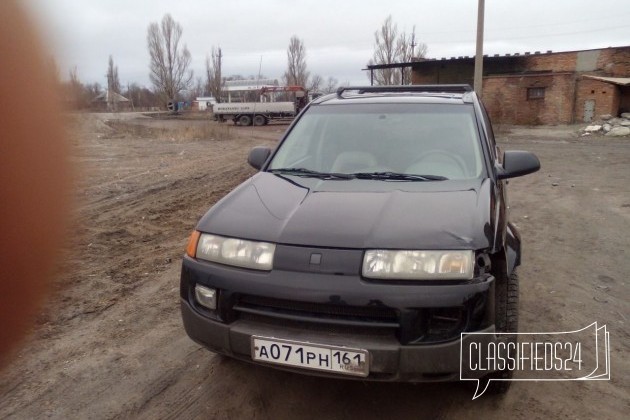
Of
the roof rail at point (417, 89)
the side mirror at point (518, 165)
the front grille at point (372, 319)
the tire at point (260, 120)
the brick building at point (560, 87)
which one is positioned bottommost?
the front grille at point (372, 319)

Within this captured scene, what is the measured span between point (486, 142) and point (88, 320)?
10.1 feet

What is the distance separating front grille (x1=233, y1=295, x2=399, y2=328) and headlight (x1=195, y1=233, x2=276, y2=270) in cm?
17

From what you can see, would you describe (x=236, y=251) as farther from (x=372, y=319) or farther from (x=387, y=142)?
(x=387, y=142)

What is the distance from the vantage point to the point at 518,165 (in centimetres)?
328

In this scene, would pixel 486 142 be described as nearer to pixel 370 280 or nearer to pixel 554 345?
pixel 554 345

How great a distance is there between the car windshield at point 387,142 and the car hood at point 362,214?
0.27 metres

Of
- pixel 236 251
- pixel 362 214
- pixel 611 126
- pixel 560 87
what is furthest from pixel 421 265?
pixel 560 87

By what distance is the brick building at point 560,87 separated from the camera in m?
24.4

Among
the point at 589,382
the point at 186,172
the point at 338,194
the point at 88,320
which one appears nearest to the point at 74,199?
the point at 186,172

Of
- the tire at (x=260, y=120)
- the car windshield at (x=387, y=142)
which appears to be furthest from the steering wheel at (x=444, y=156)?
the tire at (x=260, y=120)

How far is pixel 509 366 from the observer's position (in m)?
2.51

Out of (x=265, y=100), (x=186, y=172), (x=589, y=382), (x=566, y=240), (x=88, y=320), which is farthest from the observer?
(x=265, y=100)

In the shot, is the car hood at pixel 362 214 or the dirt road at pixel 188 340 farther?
the dirt road at pixel 188 340

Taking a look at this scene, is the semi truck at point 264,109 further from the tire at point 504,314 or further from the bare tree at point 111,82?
the tire at point 504,314
